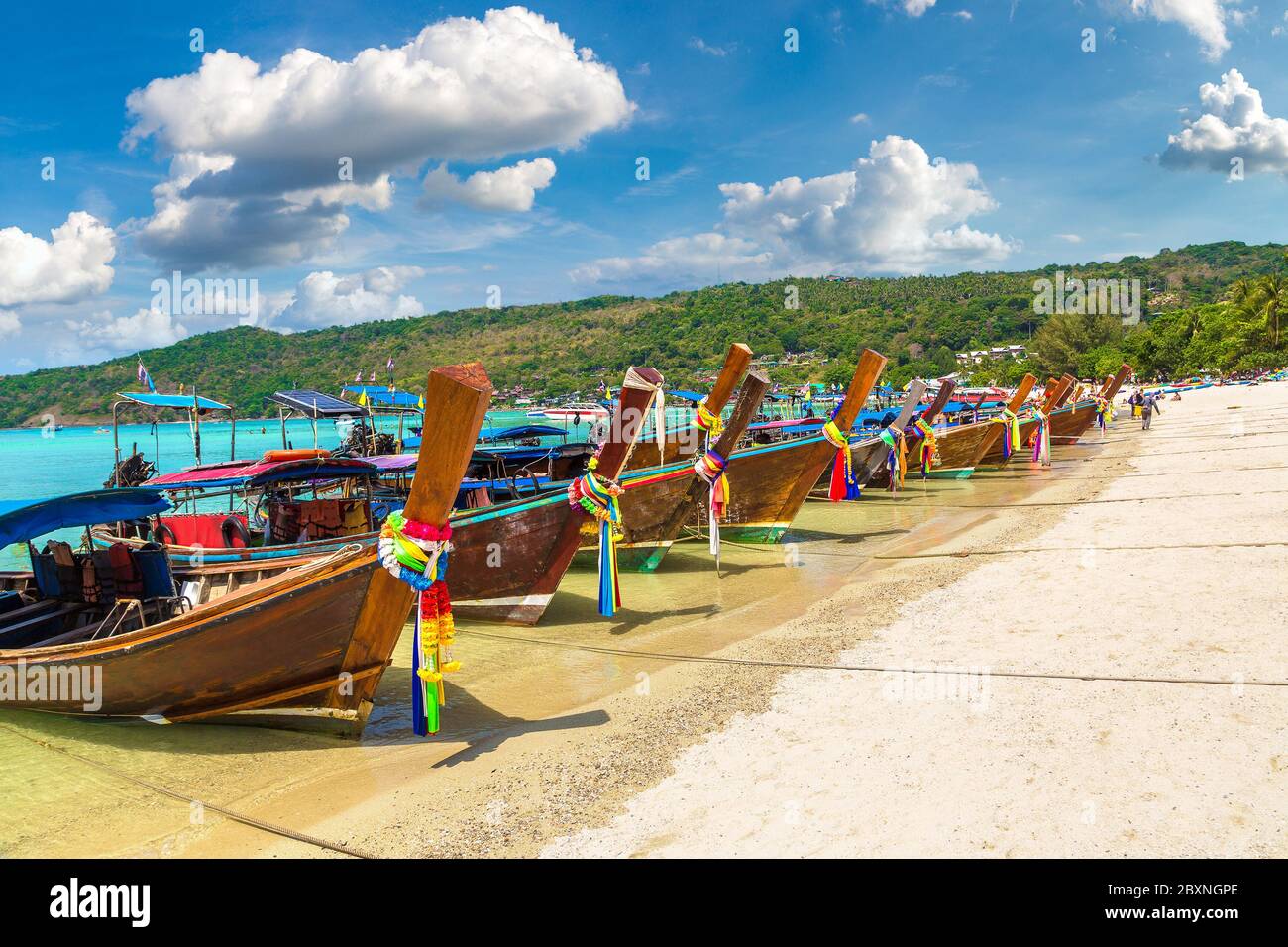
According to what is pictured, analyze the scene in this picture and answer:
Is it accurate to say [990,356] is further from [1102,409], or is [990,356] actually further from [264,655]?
[264,655]

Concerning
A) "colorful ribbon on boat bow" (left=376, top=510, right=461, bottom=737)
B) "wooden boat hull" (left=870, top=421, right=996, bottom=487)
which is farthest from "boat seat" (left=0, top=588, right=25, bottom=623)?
"wooden boat hull" (left=870, top=421, right=996, bottom=487)

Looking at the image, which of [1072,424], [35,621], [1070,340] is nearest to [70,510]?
[35,621]

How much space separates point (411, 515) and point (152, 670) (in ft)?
11.0

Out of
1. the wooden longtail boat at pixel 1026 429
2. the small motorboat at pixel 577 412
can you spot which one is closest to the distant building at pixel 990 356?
the small motorboat at pixel 577 412

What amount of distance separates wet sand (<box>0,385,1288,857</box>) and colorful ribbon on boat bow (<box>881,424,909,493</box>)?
24.6 feet

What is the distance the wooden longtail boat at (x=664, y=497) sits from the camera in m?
13.0

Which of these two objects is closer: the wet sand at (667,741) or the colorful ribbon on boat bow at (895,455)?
the wet sand at (667,741)

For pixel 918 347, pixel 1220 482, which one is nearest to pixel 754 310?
pixel 918 347

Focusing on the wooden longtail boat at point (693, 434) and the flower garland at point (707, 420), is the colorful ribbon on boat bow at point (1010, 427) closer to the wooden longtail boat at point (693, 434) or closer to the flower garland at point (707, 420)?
the wooden longtail boat at point (693, 434)

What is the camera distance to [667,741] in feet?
22.8

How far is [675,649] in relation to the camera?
10.1m

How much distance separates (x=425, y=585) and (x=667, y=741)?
2624 mm

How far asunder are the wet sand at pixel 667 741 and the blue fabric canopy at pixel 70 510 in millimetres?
2219
